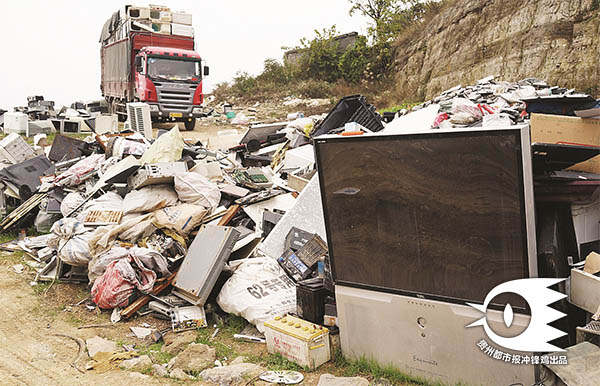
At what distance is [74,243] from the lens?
5.30 metres

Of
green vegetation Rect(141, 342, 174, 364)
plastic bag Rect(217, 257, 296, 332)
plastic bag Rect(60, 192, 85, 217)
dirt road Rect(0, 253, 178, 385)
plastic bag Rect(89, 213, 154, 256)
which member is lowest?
green vegetation Rect(141, 342, 174, 364)

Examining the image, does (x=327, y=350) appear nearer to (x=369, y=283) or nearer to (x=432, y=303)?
(x=369, y=283)

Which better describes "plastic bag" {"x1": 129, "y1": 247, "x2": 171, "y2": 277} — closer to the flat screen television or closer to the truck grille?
the flat screen television

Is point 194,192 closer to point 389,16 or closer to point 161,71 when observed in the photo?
point 161,71

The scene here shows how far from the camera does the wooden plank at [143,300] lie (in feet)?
15.6

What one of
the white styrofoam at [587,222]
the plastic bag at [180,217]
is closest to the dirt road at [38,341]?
the plastic bag at [180,217]

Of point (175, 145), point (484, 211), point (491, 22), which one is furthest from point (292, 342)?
point (491, 22)

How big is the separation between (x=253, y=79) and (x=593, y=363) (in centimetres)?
2609

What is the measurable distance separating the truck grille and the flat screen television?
14.2 m

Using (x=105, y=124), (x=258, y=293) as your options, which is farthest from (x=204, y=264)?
(x=105, y=124)

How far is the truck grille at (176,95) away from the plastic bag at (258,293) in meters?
12.8

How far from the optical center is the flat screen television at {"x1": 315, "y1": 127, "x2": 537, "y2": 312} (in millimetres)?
2580

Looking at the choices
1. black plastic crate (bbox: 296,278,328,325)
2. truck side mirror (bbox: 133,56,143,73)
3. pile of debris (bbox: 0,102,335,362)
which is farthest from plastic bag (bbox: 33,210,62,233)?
truck side mirror (bbox: 133,56,143,73)

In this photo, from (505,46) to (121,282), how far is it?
14198 millimetres
